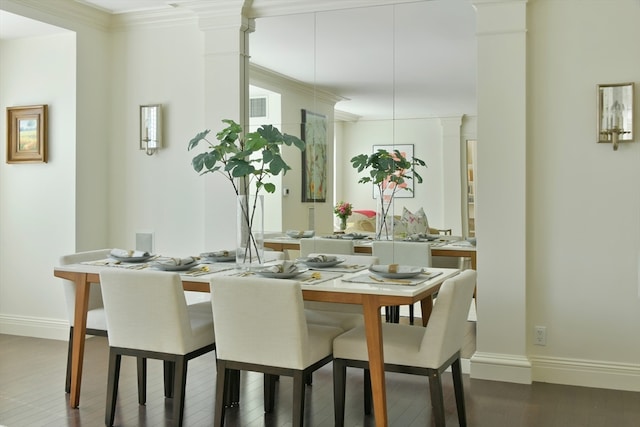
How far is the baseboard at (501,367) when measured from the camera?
3.81m

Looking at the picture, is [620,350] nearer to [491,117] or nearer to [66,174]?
[491,117]

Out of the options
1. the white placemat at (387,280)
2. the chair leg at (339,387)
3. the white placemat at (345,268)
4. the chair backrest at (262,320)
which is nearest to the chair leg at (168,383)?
the chair backrest at (262,320)

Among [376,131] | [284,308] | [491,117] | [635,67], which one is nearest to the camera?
[284,308]

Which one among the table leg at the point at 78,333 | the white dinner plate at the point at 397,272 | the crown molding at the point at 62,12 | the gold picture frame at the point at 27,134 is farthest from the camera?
the gold picture frame at the point at 27,134

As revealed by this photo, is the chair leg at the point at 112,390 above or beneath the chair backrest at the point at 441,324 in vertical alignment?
beneath

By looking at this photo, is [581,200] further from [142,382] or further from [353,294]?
[142,382]

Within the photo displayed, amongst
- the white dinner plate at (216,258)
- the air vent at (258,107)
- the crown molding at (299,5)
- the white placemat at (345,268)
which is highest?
the crown molding at (299,5)

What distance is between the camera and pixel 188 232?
4910 millimetres

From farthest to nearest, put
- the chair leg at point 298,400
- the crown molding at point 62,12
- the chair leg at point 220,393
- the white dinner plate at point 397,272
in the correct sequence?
the crown molding at point 62,12 < the white dinner plate at point 397,272 < the chair leg at point 220,393 < the chair leg at point 298,400

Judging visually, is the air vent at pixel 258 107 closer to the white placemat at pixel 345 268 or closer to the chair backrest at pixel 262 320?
the white placemat at pixel 345 268

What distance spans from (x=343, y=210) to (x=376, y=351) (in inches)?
70.5

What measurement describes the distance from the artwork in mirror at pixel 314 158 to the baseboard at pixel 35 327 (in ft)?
7.10

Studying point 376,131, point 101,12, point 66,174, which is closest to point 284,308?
point 376,131

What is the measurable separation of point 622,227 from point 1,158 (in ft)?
15.1
